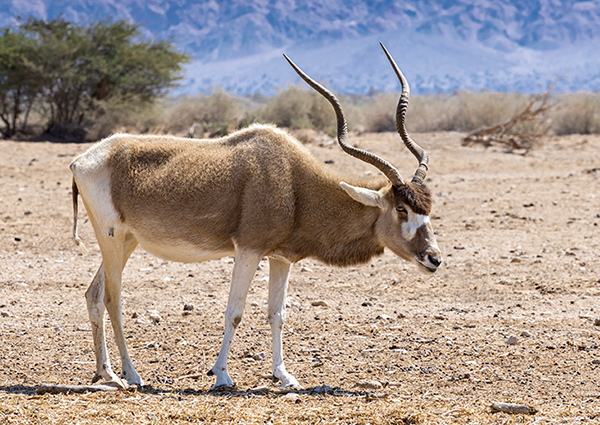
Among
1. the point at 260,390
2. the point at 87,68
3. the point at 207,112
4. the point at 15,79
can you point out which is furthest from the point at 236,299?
the point at 207,112

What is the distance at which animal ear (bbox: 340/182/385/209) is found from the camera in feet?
18.2

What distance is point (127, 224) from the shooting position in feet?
18.5

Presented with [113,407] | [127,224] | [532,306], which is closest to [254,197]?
[127,224]

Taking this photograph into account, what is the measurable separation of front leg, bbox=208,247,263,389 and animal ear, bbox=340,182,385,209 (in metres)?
0.89

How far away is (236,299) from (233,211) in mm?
712

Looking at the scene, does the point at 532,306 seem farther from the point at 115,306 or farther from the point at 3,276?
the point at 3,276

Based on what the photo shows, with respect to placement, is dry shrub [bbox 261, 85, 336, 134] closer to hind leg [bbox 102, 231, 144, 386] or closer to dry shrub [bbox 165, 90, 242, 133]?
dry shrub [bbox 165, 90, 242, 133]

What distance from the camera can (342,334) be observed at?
6.83 m

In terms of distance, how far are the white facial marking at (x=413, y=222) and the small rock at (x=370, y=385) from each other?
122cm

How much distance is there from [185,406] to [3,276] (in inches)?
198

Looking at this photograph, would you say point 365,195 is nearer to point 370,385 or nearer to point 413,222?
point 413,222

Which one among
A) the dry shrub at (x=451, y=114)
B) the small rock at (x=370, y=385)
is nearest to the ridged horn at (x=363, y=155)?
the small rock at (x=370, y=385)

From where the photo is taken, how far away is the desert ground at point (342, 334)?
15.9ft

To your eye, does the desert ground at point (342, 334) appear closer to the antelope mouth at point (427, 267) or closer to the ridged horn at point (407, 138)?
the antelope mouth at point (427, 267)
